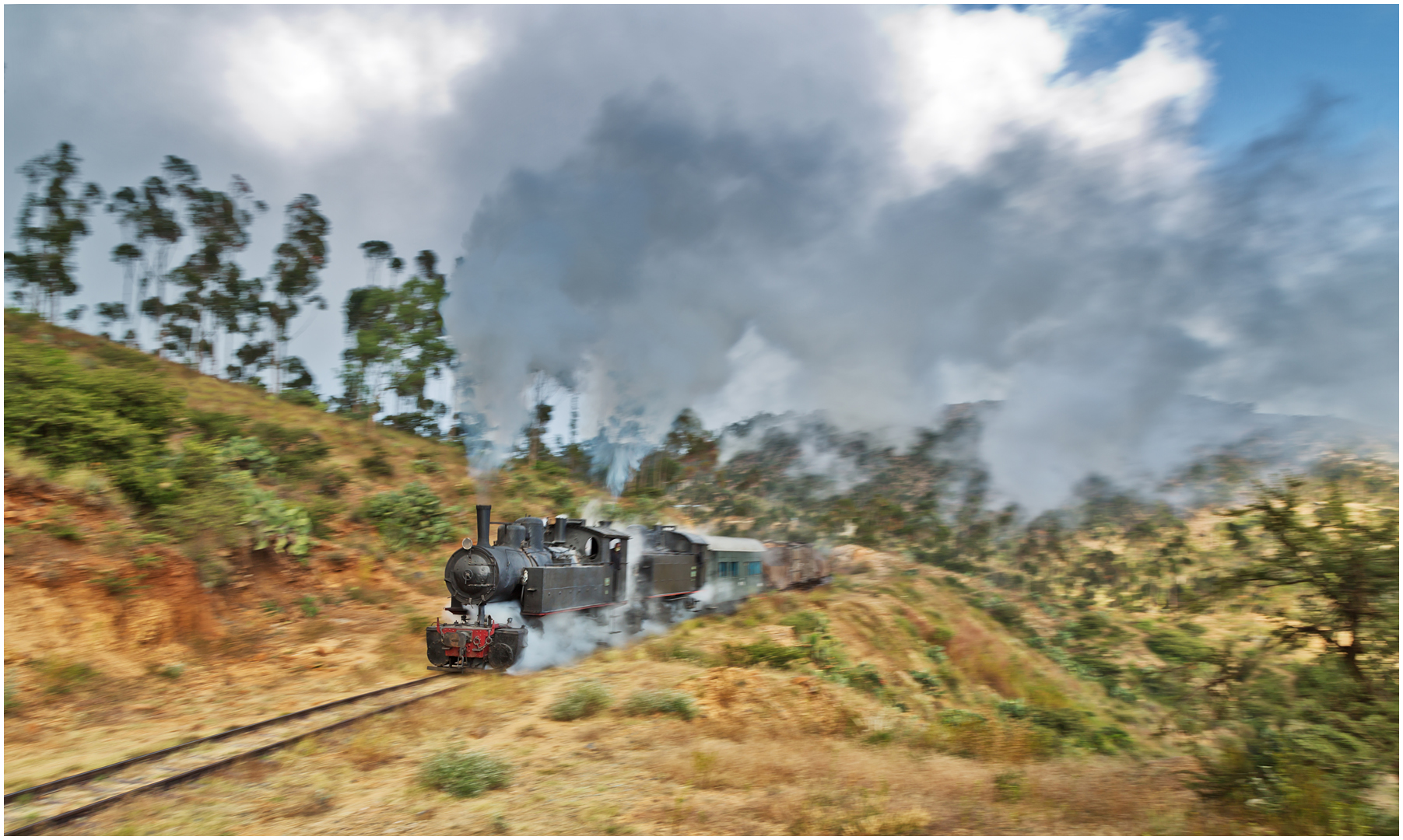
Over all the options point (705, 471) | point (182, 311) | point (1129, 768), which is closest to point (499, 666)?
point (1129, 768)

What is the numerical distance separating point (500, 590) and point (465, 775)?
4915 millimetres

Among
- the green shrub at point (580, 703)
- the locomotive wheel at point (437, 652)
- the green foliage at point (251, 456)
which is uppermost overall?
the green foliage at point (251, 456)

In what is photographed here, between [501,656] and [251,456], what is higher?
[251,456]

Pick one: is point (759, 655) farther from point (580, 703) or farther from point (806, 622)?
point (580, 703)

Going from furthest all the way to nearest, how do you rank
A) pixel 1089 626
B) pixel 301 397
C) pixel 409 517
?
pixel 301 397, pixel 1089 626, pixel 409 517

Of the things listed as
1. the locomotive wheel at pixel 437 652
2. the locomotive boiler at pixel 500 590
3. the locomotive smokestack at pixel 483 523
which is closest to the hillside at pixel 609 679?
the locomotive boiler at pixel 500 590

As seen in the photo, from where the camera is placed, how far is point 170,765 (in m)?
8.36

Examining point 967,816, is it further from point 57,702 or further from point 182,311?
point 182,311

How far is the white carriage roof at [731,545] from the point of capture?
22256 mm

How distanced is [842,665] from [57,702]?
48.3 ft

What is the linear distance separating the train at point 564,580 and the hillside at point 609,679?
2.93 ft

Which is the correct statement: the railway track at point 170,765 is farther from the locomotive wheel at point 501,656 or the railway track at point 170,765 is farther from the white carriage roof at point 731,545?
the white carriage roof at point 731,545

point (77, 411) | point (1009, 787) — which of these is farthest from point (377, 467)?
point (1009, 787)

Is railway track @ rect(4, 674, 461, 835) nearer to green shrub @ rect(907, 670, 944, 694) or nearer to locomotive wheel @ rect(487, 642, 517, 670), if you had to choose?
locomotive wheel @ rect(487, 642, 517, 670)
